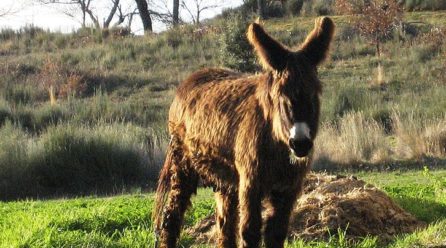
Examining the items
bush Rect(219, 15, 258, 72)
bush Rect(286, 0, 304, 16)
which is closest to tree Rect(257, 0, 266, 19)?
bush Rect(286, 0, 304, 16)

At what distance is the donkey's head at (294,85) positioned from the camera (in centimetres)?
538

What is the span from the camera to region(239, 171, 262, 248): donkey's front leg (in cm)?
588

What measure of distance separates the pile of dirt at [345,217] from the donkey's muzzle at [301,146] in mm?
2952

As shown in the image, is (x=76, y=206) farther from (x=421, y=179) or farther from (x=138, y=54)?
(x=138, y=54)

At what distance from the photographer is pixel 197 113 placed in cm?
677

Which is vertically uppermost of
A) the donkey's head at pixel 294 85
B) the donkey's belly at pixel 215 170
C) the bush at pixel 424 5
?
the bush at pixel 424 5

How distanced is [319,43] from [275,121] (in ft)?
2.38

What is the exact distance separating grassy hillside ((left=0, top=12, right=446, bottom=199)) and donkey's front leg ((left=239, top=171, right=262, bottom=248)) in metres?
1.37

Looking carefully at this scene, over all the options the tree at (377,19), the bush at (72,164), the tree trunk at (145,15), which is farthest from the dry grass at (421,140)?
the tree trunk at (145,15)

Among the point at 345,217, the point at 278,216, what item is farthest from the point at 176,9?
the point at 278,216

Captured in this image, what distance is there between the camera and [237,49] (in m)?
25.6

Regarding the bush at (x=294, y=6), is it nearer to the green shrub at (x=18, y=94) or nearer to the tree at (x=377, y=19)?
the tree at (x=377, y=19)

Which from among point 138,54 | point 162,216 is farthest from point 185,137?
point 138,54

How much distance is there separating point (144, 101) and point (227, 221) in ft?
64.2
